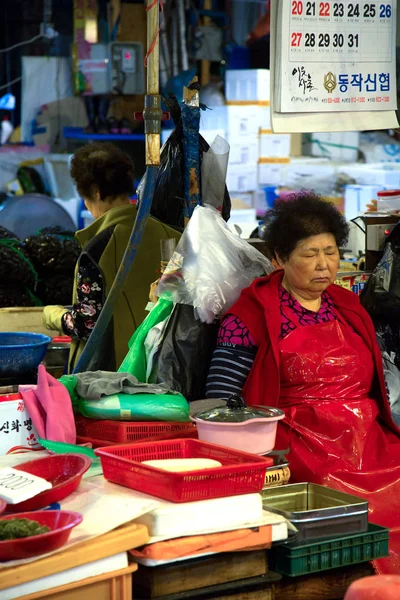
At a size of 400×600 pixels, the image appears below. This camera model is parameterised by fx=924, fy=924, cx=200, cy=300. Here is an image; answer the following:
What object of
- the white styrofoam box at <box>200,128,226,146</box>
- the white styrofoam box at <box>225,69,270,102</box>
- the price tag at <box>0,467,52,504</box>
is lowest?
the price tag at <box>0,467,52,504</box>

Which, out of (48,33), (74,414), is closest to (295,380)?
(74,414)

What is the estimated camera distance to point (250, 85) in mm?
9031

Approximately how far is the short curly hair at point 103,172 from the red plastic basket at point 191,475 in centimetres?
240

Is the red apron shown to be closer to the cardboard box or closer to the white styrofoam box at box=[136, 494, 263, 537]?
the white styrofoam box at box=[136, 494, 263, 537]

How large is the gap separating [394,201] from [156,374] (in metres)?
2.01

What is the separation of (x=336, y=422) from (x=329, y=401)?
0.08 metres

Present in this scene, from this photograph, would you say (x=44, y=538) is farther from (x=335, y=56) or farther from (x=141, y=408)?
(x=335, y=56)

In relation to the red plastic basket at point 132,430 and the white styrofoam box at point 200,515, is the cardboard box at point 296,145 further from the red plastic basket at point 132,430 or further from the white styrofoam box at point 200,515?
the white styrofoam box at point 200,515

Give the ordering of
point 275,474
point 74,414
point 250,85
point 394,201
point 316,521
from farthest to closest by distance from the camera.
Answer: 1. point 250,85
2. point 394,201
3. point 74,414
4. point 275,474
5. point 316,521

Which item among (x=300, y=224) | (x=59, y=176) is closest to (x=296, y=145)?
(x=59, y=176)

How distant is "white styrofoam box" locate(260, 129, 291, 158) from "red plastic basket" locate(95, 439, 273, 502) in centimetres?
685

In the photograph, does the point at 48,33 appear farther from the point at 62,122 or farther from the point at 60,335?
the point at 60,335

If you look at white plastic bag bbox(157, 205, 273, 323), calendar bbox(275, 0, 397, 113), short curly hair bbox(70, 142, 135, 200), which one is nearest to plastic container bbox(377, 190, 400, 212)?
calendar bbox(275, 0, 397, 113)

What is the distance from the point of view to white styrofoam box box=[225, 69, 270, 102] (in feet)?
29.5
